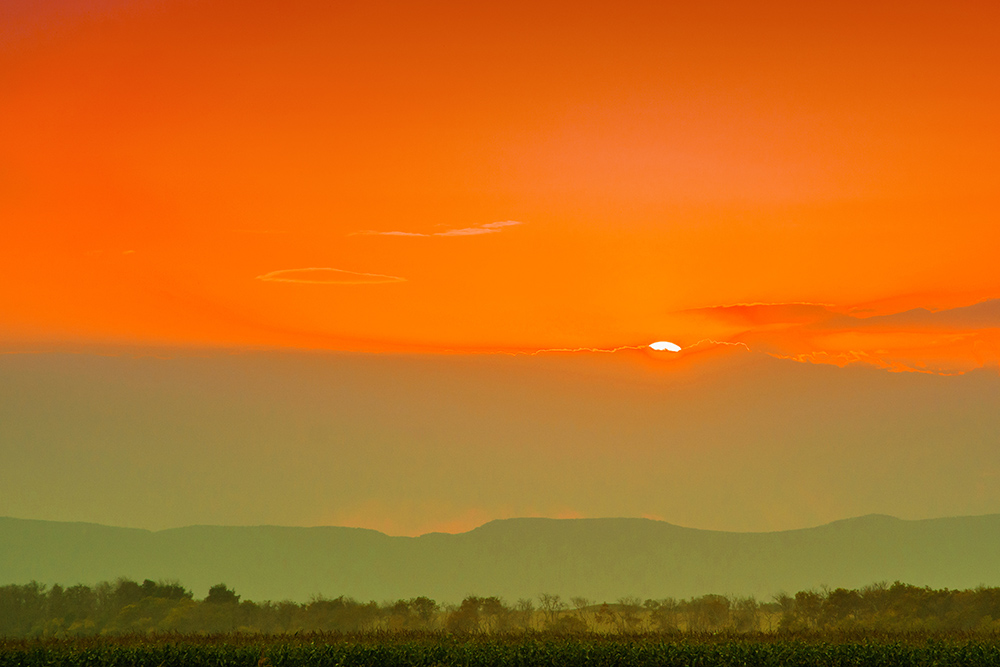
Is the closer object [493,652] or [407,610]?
[493,652]

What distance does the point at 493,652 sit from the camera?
96.1ft

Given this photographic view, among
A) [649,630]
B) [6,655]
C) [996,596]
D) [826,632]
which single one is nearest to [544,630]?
[649,630]

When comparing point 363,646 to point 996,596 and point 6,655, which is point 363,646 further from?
point 996,596

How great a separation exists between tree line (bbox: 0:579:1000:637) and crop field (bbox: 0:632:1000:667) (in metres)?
Answer: 12.1

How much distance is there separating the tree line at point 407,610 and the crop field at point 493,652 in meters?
12.1

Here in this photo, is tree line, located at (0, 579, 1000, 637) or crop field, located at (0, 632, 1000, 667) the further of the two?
tree line, located at (0, 579, 1000, 637)

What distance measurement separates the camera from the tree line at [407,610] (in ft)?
159

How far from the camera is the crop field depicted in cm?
2888

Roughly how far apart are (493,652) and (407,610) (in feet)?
77.9

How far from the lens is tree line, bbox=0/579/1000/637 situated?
4838cm

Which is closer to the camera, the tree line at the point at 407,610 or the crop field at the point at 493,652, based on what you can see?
the crop field at the point at 493,652

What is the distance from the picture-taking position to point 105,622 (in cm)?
5825

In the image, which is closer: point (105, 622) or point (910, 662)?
point (910, 662)

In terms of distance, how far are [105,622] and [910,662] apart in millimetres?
47648
